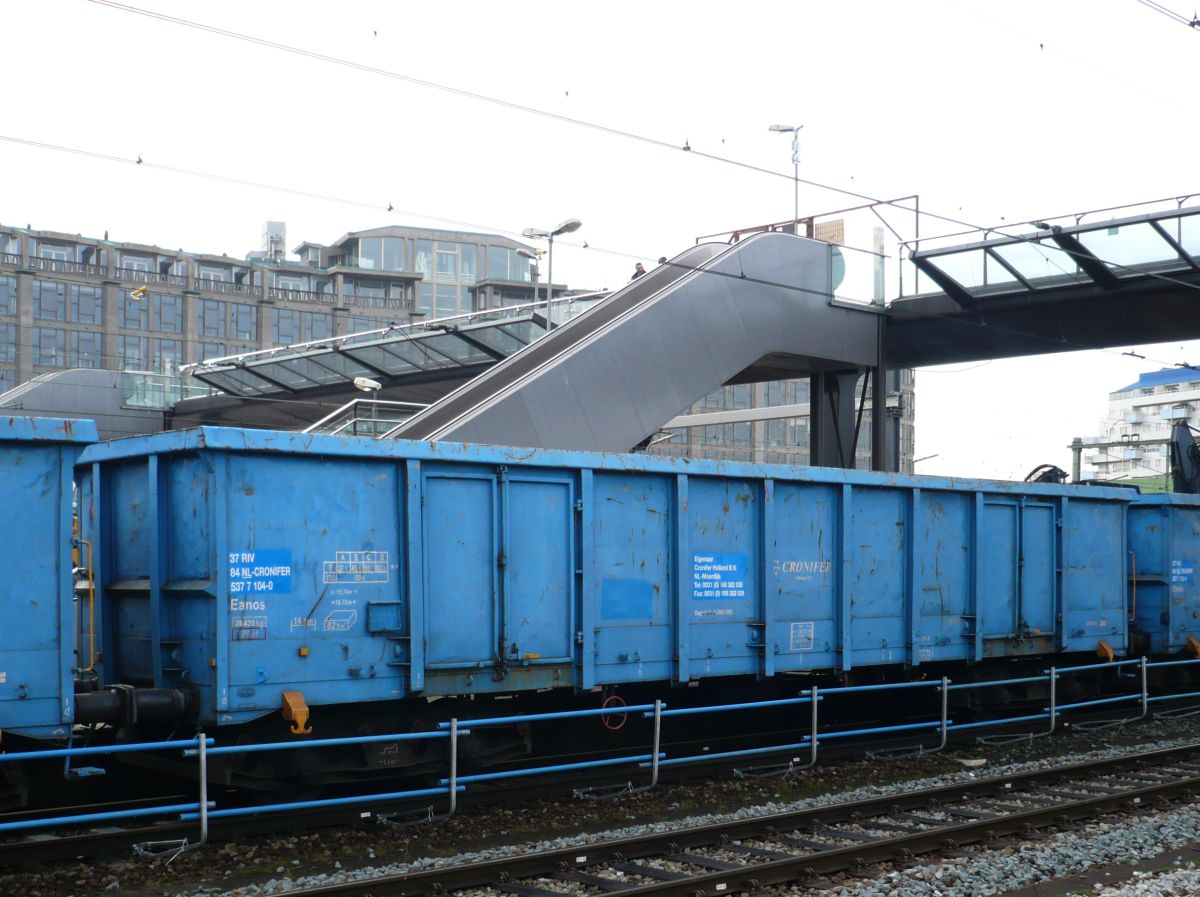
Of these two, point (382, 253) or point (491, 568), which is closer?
point (491, 568)

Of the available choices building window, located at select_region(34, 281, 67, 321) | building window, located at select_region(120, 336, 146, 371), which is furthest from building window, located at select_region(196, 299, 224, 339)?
building window, located at select_region(34, 281, 67, 321)

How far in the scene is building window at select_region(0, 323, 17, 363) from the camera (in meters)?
70.7

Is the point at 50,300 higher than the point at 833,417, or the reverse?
the point at 50,300

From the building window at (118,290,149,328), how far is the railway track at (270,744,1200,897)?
74040mm

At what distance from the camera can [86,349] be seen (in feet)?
241

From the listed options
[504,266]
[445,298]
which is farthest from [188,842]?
[504,266]

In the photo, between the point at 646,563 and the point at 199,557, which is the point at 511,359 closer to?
the point at 646,563

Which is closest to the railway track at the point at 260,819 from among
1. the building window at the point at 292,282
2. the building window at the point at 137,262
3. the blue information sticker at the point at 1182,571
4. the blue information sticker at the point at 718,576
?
the blue information sticker at the point at 718,576

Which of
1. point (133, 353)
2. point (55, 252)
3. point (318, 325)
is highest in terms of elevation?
point (55, 252)

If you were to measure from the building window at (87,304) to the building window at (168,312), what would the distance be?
3.35 metres

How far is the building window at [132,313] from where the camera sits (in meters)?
76.0

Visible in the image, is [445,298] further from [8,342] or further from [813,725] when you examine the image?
[813,725]

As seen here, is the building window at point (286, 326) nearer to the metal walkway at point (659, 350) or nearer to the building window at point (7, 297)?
the building window at point (7, 297)

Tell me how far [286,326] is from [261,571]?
253 feet
